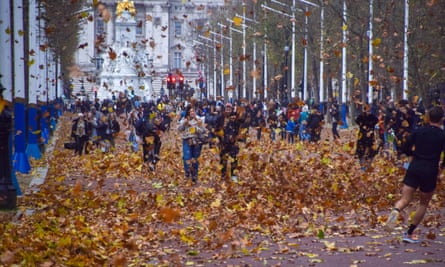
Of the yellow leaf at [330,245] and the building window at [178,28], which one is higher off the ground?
the building window at [178,28]

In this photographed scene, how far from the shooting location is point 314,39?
63.1 m

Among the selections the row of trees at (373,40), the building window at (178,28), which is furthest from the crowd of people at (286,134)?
the building window at (178,28)

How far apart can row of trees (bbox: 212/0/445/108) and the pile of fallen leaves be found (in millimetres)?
7578

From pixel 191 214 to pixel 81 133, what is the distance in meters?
16.8

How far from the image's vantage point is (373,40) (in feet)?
122

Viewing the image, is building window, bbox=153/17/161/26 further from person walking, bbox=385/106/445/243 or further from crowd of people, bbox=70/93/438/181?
person walking, bbox=385/106/445/243

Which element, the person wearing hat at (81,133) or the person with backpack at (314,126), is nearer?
the person wearing hat at (81,133)

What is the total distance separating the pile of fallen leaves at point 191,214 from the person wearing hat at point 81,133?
778cm

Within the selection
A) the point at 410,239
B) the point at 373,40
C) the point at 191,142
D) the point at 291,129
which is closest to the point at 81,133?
the point at 291,129

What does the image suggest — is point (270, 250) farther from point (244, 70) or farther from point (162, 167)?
point (244, 70)

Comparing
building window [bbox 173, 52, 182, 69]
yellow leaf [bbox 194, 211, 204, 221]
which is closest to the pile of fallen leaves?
yellow leaf [bbox 194, 211, 204, 221]

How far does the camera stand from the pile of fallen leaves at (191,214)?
1185cm

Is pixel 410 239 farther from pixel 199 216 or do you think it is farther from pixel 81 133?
pixel 81 133

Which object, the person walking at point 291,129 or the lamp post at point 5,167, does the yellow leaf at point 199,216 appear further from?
the person walking at point 291,129
